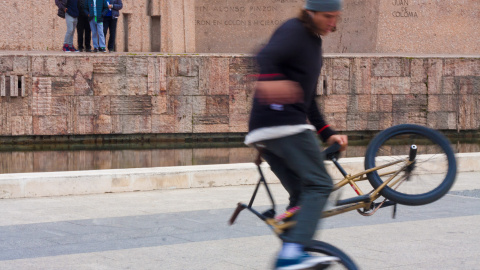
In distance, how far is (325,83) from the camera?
16.6m

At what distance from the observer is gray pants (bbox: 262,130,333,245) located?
3.24 m

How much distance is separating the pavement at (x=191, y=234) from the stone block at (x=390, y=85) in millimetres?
9026

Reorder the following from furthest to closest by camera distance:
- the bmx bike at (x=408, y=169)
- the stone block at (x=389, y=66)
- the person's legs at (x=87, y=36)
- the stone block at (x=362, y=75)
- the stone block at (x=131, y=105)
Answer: the stone block at (x=389, y=66), the stone block at (x=362, y=75), the person's legs at (x=87, y=36), the stone block at (x=131, y=105), the bmx bike at (x=408, y=169)

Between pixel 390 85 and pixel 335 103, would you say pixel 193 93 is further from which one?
pixel 390 85

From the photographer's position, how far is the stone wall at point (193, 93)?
14.9m

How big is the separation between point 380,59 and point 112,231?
11.7 m

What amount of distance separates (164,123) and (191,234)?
996 cm

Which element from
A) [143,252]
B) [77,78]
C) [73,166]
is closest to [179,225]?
[143,252]

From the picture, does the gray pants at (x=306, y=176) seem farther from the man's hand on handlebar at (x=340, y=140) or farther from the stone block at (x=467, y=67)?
the stone block at (x=467, y=67)

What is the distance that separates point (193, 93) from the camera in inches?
622

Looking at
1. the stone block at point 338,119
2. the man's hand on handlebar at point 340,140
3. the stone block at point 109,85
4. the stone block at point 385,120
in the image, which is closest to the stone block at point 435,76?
the stone block at point 385,120

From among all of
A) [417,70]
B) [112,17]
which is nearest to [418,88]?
[417,70]

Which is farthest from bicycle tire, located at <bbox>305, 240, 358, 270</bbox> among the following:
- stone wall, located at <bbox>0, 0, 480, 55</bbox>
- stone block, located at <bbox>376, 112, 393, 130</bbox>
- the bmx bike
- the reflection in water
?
stone wall, located at <bbox>0, 0, 480, 55</bbox>

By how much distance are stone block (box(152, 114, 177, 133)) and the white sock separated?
12623 millimetres
